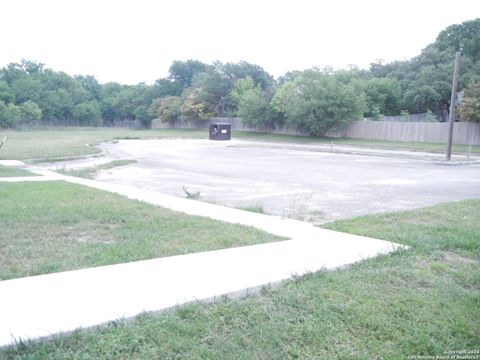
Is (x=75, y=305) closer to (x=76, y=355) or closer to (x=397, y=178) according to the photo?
(x=76, y=355)

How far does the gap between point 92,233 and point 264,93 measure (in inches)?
2170

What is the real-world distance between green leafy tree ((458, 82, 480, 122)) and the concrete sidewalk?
3407cm

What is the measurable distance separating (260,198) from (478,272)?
6.87 metres

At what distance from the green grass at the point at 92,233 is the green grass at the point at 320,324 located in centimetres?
189

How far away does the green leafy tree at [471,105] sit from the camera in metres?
36.8

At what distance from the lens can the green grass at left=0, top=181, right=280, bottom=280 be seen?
5889 mm

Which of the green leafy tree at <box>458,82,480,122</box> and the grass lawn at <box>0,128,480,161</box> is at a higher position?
the green leafy tree at <box>458,82,480,122</box>

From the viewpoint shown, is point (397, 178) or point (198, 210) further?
point (397, 178)

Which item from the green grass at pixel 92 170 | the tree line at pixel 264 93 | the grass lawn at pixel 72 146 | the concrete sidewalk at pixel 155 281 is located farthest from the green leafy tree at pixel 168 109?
the concrete sidewalk at pixel 155 281

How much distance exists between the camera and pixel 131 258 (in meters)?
5.95

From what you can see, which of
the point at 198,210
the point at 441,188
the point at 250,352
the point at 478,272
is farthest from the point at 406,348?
the point at 441,188

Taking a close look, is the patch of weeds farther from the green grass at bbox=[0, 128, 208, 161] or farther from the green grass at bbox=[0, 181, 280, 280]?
the green grass at bbox=[0, 128, 208, 161]

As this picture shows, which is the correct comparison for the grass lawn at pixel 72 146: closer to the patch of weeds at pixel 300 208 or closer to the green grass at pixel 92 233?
the green grass at pixel 92 233

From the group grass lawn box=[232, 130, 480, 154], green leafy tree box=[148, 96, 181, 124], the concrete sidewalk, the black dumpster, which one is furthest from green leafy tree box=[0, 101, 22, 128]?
the concrete sidewalk
